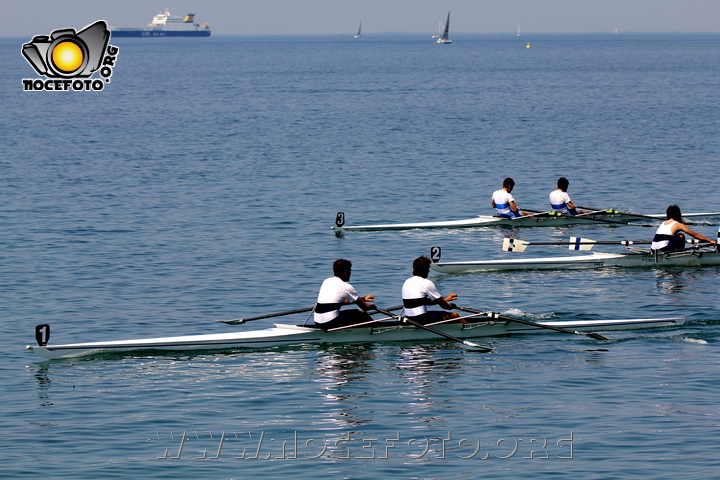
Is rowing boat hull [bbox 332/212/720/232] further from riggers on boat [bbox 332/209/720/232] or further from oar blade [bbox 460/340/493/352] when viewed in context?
oar blade [bbox 460/340/493/352]

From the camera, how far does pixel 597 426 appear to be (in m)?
12.7

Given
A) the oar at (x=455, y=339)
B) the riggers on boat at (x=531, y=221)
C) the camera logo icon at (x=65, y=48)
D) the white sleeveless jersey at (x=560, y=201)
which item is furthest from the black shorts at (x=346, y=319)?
the camera logo icon at (x=65, y=48)

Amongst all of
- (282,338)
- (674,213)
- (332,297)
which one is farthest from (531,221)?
(282,338)

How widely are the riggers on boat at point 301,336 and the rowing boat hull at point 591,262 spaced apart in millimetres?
5414

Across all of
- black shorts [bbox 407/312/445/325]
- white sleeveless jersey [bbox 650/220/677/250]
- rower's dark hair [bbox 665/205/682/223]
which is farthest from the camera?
white sleeveless jersey [bbox 650/220/677/250]

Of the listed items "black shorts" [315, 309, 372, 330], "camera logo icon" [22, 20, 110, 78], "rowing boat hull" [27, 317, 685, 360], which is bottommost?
"rowing boat hull" [27, 317, 685, 360]

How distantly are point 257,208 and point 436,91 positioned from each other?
6074 centimetres

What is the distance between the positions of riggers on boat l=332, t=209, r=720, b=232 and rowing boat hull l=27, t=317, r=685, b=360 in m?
10.4

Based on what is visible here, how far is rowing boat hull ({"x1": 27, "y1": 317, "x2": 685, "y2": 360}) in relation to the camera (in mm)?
15461

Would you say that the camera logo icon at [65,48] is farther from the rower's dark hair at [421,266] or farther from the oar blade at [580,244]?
the rower's dark hair at [421,266]

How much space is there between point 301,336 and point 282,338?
1.13 feet

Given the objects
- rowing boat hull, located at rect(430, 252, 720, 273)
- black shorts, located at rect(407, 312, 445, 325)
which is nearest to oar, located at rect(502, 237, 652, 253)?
rowing boat hull, located at rect(430, 252, 720, 273)

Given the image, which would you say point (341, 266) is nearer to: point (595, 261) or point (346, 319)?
point (346, 319)

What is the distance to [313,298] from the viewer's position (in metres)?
20.4
